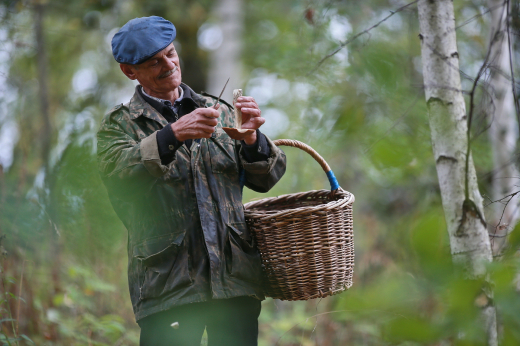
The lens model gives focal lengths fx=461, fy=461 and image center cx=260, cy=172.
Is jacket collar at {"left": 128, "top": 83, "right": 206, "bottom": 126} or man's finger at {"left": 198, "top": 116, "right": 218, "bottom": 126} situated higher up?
jacket collar at {"left": 128, "top": 83, "right": 206, "bottom": 126}

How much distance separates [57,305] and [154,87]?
8.26 feet

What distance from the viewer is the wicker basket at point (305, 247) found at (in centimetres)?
210

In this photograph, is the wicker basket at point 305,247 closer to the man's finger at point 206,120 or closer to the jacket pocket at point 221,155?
the jacket pocket at point 221,155

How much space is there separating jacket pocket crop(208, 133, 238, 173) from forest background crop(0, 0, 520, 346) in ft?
1.87

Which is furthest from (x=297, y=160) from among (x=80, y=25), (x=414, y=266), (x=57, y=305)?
(x=414, y=266)

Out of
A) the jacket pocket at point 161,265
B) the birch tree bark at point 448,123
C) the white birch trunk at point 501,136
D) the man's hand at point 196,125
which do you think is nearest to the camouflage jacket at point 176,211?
the jacket pocket at point 161,265

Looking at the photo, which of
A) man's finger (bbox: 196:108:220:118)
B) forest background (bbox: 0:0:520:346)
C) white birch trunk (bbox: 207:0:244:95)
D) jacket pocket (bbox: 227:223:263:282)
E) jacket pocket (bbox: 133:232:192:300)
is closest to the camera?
forest background (bbox: 0:0:520:346)

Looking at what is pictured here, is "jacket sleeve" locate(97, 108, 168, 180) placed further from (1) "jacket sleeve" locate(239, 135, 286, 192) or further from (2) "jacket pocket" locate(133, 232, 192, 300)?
(1) "jacket sleeve" locate(239, 135, 286, 192)

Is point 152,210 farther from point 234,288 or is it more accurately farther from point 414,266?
point 414,266

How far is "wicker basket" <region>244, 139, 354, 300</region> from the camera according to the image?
210 cm

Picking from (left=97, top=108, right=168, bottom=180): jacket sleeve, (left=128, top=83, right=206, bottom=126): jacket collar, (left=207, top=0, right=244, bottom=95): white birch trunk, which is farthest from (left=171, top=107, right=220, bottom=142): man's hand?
(left=207, top=0, right=244, bottom=95): white birch trunk

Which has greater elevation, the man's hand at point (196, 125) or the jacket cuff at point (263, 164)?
the man's hand at point (196, 125)

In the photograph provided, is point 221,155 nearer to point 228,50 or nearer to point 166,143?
point 166,143

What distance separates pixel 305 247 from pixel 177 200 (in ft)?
2.03
